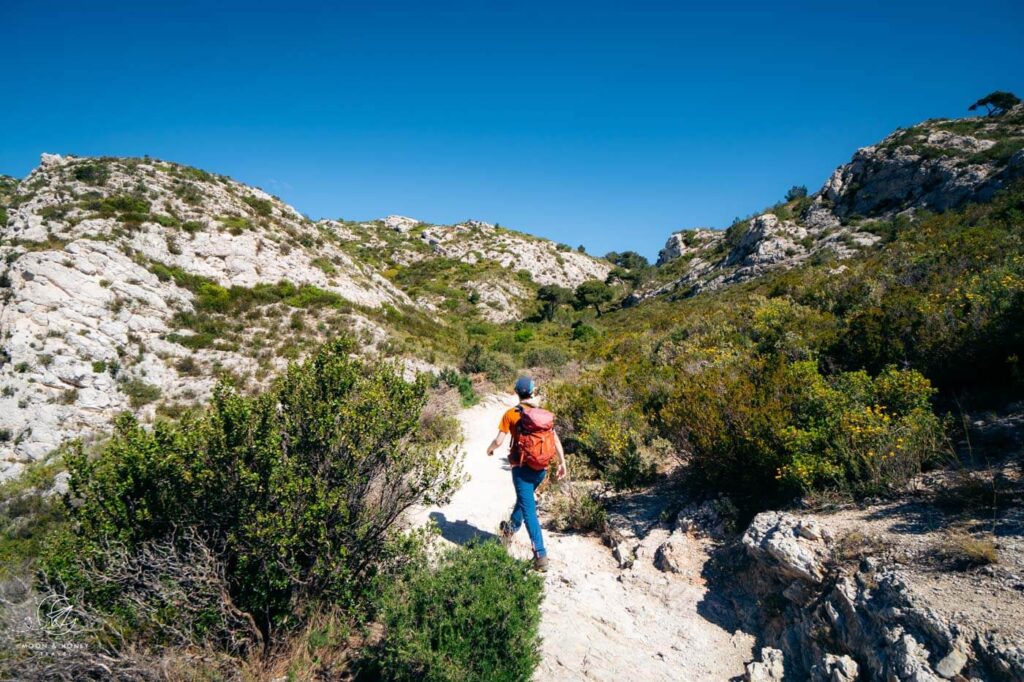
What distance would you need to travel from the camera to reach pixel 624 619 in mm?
4289

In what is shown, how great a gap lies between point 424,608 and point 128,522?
2334 mm

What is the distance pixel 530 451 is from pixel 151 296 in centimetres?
2284

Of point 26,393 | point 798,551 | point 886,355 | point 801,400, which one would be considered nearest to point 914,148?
point 886,355

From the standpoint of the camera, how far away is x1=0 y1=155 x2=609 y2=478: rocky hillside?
15.6 m

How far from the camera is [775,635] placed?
3746 mm

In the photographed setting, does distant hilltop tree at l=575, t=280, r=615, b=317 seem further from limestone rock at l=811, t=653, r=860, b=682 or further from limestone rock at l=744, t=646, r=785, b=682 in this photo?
limestone rock at l=811, t=653, r=860, b=682

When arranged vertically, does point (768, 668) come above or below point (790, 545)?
below

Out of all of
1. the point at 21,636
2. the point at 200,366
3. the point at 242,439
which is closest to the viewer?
the point at 21,636

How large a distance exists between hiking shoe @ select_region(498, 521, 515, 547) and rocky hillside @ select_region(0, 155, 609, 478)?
6.29 metres

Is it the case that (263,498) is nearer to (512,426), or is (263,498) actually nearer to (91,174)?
(512,426)

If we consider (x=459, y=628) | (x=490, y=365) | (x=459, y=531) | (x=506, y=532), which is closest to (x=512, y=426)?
(x=506, y=532)

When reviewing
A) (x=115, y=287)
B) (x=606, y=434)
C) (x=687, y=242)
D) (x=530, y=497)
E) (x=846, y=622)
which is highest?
(x=687, y=242)

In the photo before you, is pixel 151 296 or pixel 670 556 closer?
pixel 670 556

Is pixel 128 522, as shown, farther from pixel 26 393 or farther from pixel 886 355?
pixel 26 393
